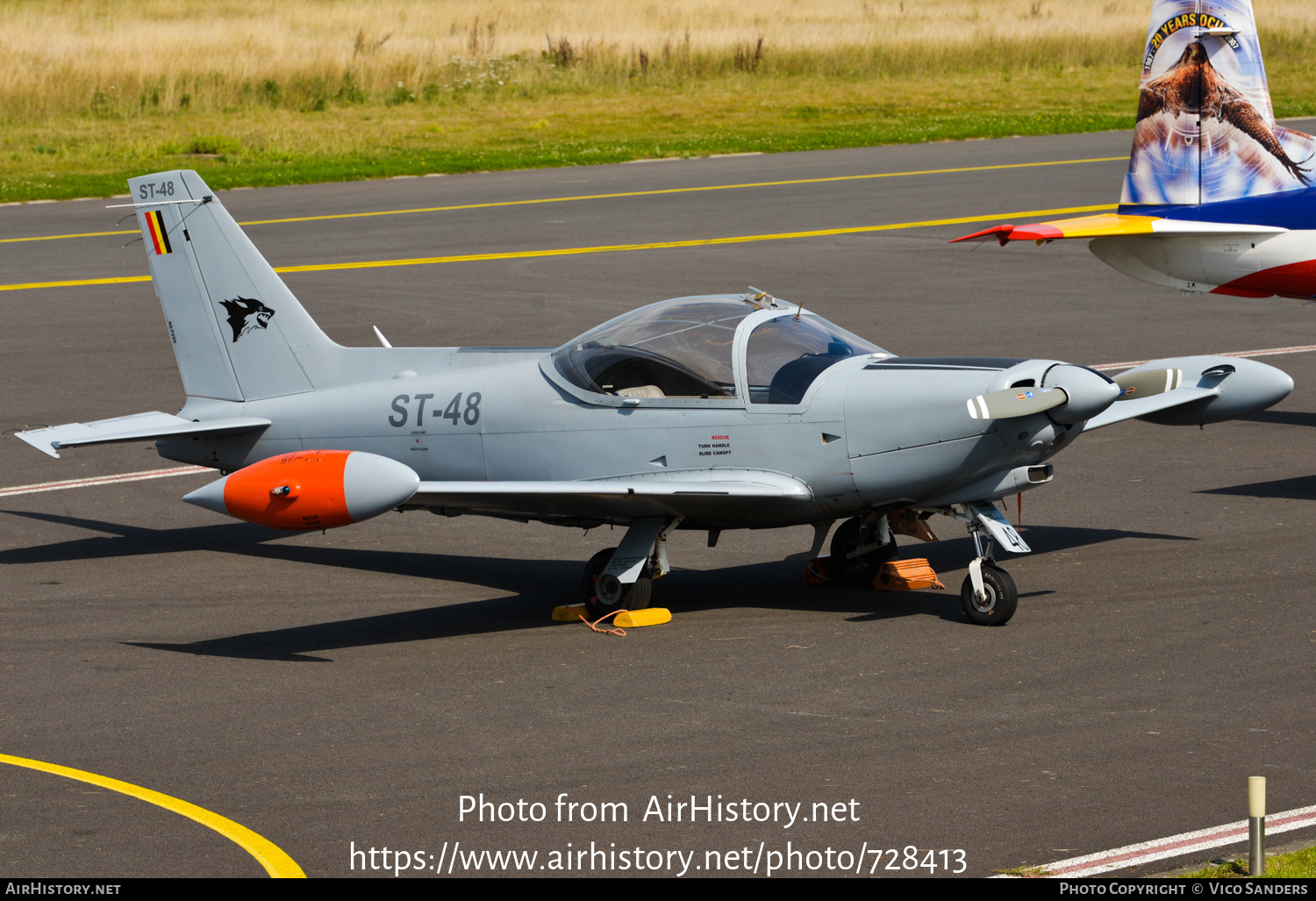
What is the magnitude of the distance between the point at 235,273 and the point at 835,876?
26.3ft

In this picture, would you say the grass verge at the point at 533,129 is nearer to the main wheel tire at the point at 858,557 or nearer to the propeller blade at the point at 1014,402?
the main wheel tire at the point at 858,557

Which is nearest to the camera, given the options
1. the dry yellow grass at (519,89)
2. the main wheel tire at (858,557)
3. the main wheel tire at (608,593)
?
the main wheel tire at (608,593)

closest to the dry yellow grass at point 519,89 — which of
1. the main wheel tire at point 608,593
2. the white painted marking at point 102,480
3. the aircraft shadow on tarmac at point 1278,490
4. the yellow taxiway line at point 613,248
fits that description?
the yellow taxiway line at point 613,248

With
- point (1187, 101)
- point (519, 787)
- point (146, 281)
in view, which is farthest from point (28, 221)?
point (519, 787)

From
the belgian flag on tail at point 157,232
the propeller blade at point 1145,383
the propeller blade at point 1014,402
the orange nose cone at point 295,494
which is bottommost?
the orange nose cone at point 295,494

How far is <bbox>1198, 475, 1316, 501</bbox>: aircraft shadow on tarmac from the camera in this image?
13594 millimetres

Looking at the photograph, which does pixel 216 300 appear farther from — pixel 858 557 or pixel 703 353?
pixel 858 557

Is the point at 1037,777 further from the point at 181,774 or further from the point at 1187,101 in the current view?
the point at 1187,101

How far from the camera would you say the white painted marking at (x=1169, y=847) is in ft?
21.1

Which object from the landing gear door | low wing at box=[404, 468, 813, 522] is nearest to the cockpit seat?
low wing at box=[404, 468, 813, 522]

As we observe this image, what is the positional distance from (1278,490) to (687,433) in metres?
6.25

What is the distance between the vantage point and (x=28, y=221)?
3188cm

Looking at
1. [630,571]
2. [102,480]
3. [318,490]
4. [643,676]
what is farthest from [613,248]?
[643,676]

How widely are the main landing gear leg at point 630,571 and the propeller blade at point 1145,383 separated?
11.7 ft
